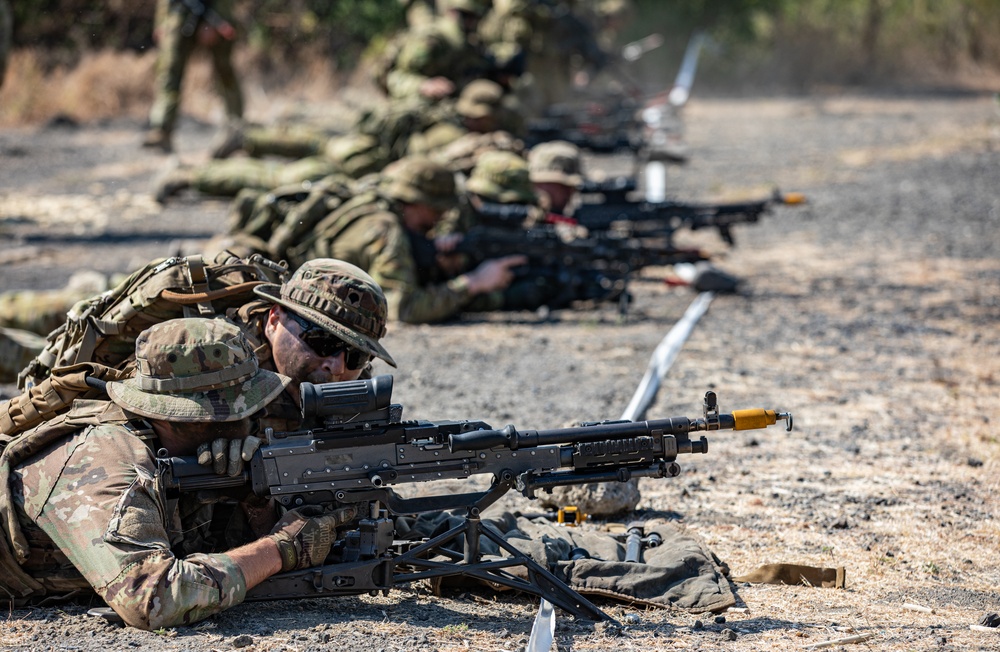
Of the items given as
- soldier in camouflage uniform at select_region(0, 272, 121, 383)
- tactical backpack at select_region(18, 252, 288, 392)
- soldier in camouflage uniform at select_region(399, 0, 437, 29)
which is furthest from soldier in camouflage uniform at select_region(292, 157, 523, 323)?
soldier in camouflage uniform at select_region(399, 0, 437, 29)

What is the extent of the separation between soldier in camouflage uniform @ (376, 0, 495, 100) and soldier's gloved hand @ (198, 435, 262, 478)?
34.2 ft

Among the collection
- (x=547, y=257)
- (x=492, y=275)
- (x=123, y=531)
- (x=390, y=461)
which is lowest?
(x=123, y=531)

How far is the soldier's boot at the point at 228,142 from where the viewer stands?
14.2m

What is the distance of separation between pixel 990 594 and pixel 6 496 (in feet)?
10.9

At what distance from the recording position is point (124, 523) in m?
3.45

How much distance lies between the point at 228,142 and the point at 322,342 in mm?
10773

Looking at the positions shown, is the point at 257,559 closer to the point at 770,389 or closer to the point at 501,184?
the point at 770,389

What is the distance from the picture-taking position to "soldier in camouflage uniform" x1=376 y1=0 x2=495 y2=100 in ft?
45.8

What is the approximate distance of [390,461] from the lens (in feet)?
12.4

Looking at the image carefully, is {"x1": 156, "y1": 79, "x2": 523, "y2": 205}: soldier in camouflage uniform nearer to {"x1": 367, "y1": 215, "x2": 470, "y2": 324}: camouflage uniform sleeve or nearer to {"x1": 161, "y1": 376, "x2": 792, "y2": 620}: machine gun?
{"x1": 367, "y1": 215, "x2": 470, "y2": 324}: camouflage uniform sleeve

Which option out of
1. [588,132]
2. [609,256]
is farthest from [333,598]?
[588,132]

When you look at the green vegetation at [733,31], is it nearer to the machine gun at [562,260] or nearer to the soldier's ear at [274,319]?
the machine gun at [562,260]

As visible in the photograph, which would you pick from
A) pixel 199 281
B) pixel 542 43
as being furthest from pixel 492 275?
pixel 542 43

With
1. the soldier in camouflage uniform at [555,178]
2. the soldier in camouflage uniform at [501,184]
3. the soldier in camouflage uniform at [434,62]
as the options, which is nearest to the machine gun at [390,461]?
the soldier in camouflage uniform at [501,184]
